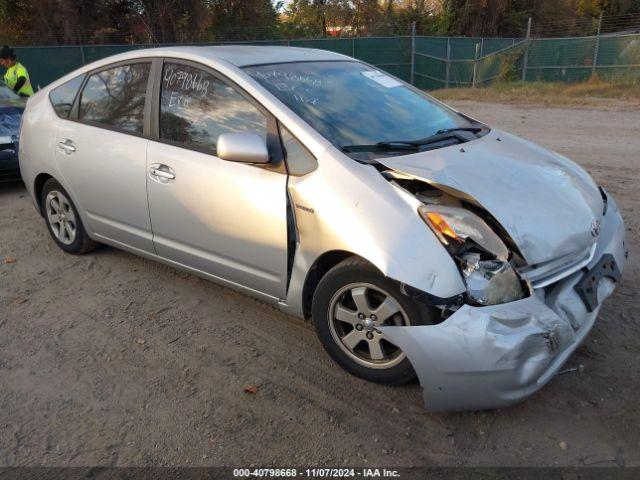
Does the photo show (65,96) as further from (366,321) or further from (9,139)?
(366,321)

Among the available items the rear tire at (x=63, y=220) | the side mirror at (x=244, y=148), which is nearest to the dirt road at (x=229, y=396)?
the rear tire at (x=63, y=220)

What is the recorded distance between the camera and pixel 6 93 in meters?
7.84

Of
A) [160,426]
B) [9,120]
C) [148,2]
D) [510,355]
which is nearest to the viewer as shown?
[510,355]

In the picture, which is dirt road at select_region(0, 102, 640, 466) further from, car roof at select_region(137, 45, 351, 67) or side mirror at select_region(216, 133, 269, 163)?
car roof at select_region(137, 45, 351, 67)

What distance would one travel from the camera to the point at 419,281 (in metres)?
2.47

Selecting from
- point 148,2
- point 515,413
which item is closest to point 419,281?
point 515,413

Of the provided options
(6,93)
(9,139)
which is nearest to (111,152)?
(9,139)

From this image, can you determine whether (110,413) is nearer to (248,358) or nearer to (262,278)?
(248,358)

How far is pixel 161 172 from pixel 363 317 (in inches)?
66.8

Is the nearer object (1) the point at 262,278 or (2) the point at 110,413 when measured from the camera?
(2) the point at 110,413

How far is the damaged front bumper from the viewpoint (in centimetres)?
238

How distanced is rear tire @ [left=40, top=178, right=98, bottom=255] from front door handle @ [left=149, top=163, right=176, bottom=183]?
1236 millimetres

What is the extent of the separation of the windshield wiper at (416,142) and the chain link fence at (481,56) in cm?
1527

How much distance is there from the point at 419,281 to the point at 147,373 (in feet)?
5.40
